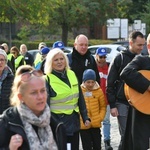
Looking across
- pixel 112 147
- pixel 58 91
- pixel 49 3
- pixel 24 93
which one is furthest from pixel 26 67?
pixel 49 3

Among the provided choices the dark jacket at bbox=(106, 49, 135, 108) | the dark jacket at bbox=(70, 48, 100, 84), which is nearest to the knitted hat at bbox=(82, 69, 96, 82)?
the dark jacket at bbox=(70, 48, 100, 84)

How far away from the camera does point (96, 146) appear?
949 cm

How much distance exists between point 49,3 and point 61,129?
2377 cm

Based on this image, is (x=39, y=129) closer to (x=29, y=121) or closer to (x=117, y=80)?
(x=29, y=121)

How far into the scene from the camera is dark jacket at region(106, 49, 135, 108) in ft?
27.9

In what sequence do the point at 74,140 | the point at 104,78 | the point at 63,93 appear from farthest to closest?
the point at 104,78
the point at 74,140
the point at 63,93

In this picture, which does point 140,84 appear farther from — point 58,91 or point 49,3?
point 49,3

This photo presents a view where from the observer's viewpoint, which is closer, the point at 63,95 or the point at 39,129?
the point at 39,129

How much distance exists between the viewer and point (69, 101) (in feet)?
24.4

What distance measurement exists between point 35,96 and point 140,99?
3.08 metres

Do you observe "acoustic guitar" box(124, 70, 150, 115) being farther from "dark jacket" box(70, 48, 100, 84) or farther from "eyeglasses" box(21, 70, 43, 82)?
"eyeglasses" box(21, 70, 43, 82)

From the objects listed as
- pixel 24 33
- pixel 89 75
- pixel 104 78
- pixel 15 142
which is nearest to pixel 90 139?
pixel 89 75

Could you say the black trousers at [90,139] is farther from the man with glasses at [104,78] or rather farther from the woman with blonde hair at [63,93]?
the woman with blonde hair at [63,93]

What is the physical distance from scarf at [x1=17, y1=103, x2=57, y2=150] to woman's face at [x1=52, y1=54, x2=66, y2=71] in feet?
10.2
